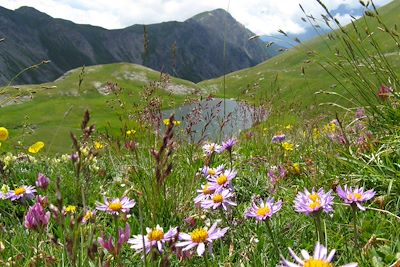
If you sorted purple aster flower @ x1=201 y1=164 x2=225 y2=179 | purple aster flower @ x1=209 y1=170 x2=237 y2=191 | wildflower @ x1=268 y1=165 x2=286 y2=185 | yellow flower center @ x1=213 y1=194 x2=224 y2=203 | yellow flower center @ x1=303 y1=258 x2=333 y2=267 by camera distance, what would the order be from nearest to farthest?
yellow flower center @ x1=303 y1=258 x2=333 y2=267 → yellow flower center @ x1=213 y1=194 x2=224 y2=203 → purple aster flower @ x1=209 y1=170 x2=237 y2=191 → purple aster flower @ x1=201 y1=164 x2=225 y2=179 → wildflower @ x1=268 y1=165 x2=286 y2=185

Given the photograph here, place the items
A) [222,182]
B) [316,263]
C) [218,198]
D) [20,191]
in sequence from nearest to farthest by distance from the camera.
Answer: [316,263], [218,198], [222,182], [20,191]

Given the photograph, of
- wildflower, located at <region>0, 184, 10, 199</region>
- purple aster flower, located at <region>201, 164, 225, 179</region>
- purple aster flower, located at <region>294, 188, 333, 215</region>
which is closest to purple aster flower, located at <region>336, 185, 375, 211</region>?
purple aster flower, located at <region>294, 188, 333, 215</region>

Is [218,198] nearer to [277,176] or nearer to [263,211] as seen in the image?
[263,211]

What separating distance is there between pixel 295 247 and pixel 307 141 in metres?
3.29

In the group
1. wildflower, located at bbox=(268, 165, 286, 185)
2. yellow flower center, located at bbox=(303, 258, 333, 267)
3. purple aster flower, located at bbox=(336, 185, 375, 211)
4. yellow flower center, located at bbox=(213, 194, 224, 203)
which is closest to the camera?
yellow flower center, located at bbox=(303, 258, 333, 267)

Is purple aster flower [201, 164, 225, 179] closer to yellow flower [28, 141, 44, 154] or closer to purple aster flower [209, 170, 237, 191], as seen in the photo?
purple aster flower [209, 170, 237, 191]

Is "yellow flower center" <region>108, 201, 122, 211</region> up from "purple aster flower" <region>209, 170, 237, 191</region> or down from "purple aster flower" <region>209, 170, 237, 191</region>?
down

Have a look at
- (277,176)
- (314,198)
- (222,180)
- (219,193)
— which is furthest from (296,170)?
(314,198)

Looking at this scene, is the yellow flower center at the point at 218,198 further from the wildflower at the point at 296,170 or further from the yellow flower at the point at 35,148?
the yellow flower at the point at 35,148

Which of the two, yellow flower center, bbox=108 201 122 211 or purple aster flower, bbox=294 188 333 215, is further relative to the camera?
yellow flower center, bbox=108 201 122 211

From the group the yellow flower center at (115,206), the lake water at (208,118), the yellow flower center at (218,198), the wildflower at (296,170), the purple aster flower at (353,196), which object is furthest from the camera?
the lake water at (208,118)

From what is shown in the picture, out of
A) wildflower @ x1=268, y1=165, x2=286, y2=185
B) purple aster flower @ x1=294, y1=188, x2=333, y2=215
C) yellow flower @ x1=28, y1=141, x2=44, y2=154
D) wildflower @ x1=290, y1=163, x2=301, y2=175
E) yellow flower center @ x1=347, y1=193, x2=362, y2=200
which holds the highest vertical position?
purple aster flower @ x1=294, y1=188, x2=333, y2=215

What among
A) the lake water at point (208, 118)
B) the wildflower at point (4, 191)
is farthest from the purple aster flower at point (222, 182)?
the wildflower at point (4, 191)

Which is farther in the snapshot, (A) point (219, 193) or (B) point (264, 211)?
(A) point (219, 193)
